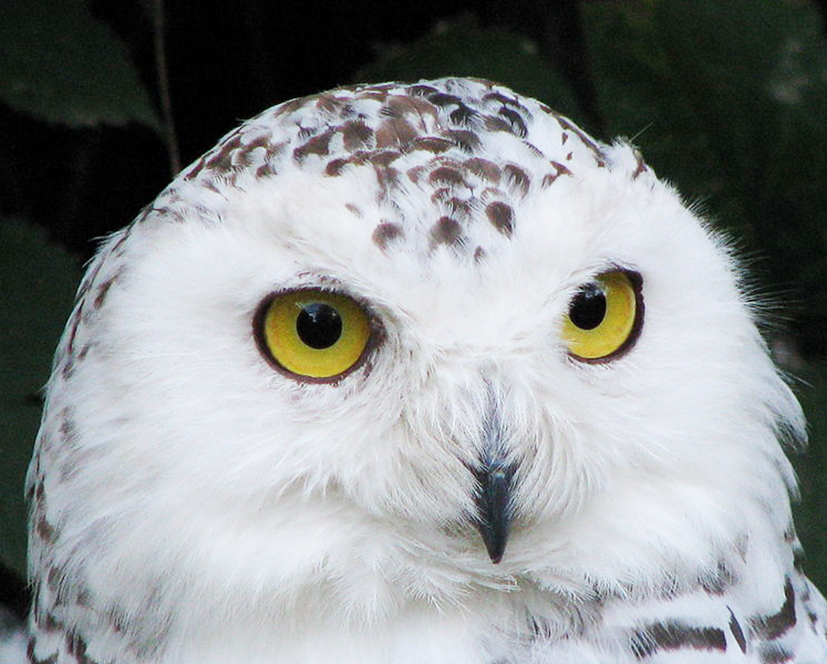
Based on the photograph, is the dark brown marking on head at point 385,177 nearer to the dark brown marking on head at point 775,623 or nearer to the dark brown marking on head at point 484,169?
the dark brown marking on head at point 484,169

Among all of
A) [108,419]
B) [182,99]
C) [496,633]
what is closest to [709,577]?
[496,633]

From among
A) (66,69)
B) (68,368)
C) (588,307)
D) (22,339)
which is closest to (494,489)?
(588,307)

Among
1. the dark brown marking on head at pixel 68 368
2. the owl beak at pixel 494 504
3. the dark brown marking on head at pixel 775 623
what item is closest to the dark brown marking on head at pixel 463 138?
the owl beak at pixel 494 504

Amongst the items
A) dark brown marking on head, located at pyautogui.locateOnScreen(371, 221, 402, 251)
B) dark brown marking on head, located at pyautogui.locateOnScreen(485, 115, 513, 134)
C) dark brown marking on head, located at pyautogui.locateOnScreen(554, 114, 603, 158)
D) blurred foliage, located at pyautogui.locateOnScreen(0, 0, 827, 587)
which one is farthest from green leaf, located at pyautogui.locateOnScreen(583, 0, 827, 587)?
dark brown marking on head, located at pyautogui.locateOnScreen(371, 221, 402, 251)

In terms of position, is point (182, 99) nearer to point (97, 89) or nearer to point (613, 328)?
point (97, 89)

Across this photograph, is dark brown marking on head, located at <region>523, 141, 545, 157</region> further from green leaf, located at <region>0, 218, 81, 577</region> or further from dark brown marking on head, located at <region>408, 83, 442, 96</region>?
green leaf, located at <region>0, 218, 81, 577</region>

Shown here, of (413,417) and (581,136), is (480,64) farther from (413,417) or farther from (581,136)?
(413,417)
